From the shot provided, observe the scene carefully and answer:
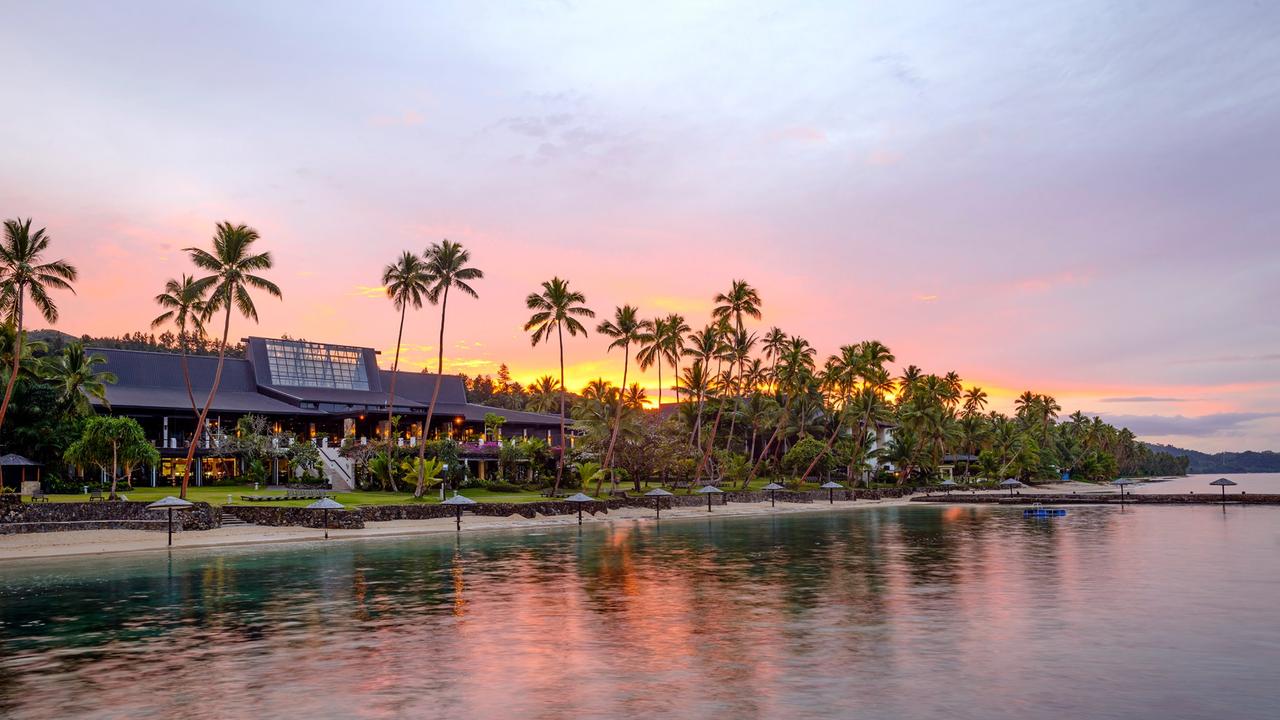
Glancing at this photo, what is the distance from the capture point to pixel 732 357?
108m

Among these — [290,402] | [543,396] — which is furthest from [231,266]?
[543,396]

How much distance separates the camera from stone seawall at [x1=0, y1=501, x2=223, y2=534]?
48.3 m

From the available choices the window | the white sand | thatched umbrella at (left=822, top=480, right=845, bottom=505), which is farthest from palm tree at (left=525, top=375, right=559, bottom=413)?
the white sand

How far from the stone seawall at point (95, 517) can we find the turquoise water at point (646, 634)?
6539mm

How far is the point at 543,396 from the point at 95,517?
91633 millimetres

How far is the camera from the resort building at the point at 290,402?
3059 inches

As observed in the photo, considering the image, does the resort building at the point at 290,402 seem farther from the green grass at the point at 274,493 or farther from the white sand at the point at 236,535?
the white sand at the point at 236,535

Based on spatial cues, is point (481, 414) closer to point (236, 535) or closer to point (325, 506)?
point (325, 506)

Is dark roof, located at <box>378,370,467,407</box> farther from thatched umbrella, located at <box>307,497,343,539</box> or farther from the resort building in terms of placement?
thatched umbrella, located at <box>307,497,343,539</box>

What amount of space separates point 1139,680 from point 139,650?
2352 centimetres

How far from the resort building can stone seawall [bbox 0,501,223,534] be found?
876 inches

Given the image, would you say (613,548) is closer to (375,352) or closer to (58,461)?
(58,461)

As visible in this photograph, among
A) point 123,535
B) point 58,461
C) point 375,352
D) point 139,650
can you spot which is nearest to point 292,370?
point 375,352

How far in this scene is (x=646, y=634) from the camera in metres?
24.0
